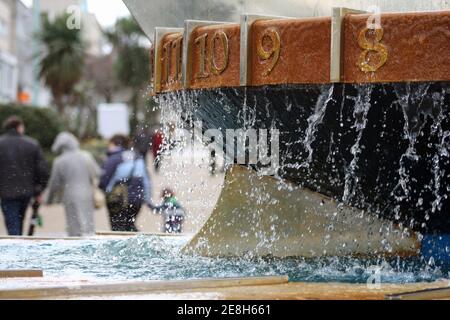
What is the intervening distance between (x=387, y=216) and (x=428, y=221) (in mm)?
259

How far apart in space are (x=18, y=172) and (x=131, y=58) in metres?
52.2

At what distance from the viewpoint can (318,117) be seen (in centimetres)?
612

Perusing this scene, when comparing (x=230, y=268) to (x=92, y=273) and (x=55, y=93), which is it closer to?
(x=92, y=273)

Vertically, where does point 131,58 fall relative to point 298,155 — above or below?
above

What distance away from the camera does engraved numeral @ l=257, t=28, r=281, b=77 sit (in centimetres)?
575

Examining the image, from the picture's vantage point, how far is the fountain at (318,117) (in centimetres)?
552

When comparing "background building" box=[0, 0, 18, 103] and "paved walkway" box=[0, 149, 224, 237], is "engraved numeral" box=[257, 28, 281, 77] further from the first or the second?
"background building" box=[0, 0, 18, 103]

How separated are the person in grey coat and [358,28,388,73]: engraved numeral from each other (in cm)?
615

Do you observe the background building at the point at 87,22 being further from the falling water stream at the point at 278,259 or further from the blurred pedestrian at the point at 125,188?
the falling water stream at the point at 278,259

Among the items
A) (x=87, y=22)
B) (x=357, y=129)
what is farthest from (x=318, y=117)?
(x=87, y=22)

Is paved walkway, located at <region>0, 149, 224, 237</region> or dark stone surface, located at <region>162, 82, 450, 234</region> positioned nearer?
dark stone surface, located at <region>162, 82, 450, 234</region>

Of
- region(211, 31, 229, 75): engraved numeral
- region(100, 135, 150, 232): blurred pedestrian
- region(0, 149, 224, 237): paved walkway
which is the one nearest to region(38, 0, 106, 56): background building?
region(0, 149, 224, 237): paved walkway

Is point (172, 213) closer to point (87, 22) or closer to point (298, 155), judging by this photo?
point (298, 155)

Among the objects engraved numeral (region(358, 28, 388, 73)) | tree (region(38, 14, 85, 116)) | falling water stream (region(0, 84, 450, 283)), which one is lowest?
falling water stream (region(0, 84, 450, 283))
